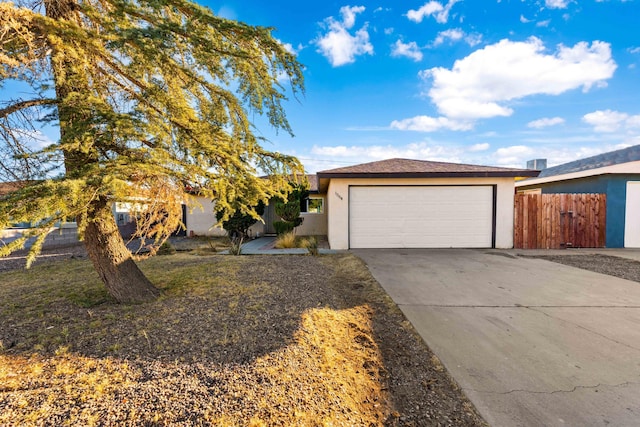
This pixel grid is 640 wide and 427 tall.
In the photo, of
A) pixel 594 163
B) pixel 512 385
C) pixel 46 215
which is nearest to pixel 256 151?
pixel 46 215

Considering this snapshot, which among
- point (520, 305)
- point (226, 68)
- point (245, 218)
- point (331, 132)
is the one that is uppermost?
point (331, 132)

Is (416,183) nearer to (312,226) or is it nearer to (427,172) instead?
(427,172)

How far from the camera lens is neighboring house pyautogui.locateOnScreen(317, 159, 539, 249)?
366 inches

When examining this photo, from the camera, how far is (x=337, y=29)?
811 centimetres

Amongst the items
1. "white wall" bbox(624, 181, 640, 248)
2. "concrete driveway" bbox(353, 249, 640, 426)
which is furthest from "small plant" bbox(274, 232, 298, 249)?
"white wall" bbox(624, 181, 640, 248)

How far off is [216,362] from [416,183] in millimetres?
8535

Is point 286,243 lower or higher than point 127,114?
lower

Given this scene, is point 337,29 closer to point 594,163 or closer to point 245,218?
point 245,218

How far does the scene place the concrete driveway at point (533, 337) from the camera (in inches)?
81.4

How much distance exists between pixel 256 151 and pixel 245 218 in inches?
311

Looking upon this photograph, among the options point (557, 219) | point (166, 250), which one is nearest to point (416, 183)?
point (557, 219)

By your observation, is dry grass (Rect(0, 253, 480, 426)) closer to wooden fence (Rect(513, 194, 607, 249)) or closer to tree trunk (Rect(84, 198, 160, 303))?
tree trunk (Rect(84, 198, 160, 303))

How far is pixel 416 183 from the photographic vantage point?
9.34 m

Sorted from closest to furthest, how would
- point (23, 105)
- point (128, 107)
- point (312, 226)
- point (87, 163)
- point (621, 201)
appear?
1. point (87, 163)
2. point (23, 105)
3. point (128, 107)
4. point (621, 201)
5. point (312, 226)
